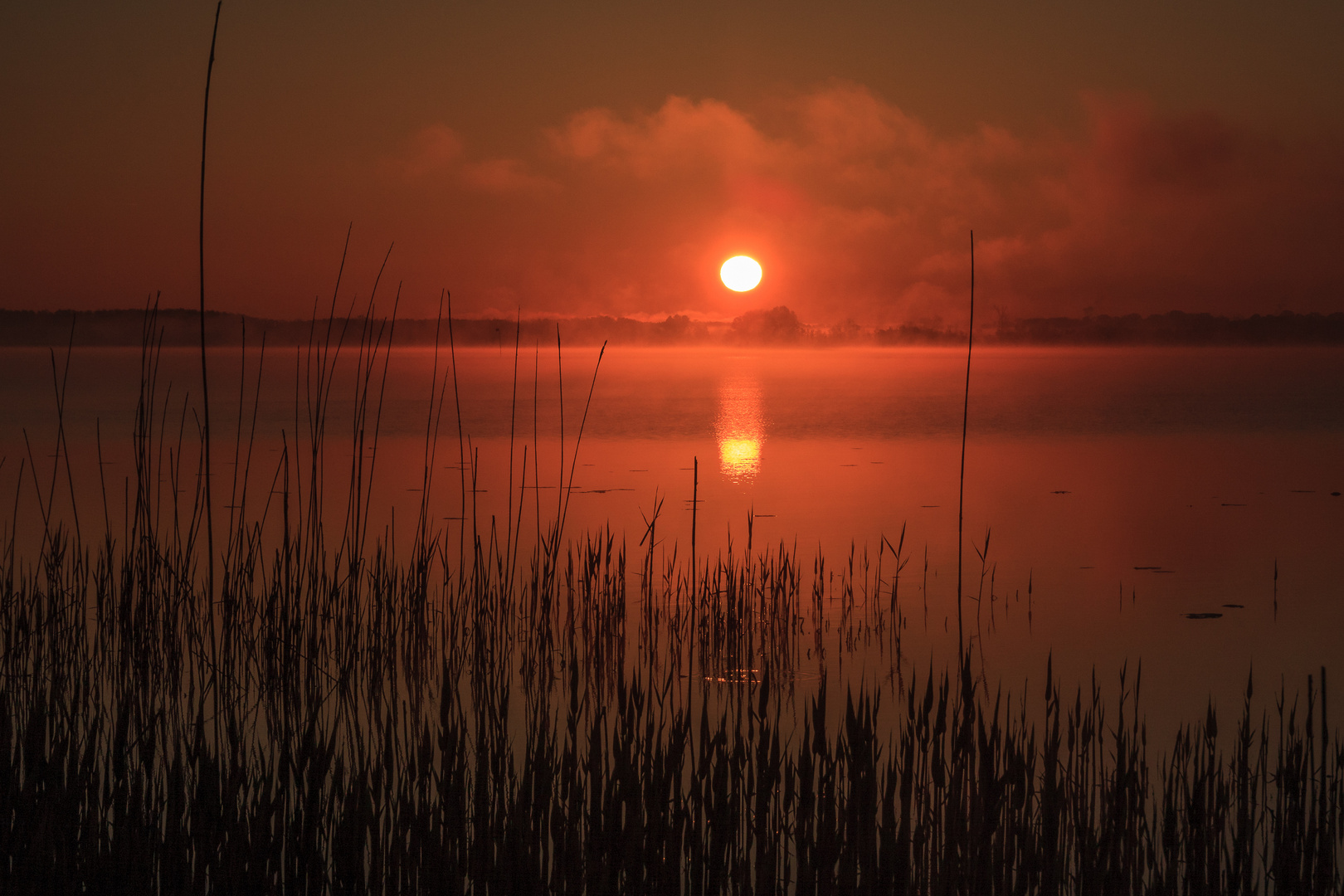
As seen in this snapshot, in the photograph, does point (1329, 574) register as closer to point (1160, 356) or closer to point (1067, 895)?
point (1067, 895)

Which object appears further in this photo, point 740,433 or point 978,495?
point 740,433

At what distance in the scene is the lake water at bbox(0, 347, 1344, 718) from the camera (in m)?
6.48

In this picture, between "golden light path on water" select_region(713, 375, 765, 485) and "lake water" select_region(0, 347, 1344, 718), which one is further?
"golden light path on water" select_region(713, 375, 765, 485)

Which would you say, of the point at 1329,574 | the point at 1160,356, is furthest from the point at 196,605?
the point at 1160,356

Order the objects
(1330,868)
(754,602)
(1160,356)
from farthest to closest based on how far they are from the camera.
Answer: (1160,356)
(754,602)
(1330,868)

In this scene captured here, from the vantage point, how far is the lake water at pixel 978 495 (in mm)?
6484

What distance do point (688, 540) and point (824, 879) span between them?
6.82 meters

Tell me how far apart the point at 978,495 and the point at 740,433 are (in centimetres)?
1073

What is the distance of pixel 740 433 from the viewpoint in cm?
2362

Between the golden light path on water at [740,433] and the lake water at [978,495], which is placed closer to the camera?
the lake water at [978,495]

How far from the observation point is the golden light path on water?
53.0ft

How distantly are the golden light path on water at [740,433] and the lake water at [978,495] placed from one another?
0.13 metres

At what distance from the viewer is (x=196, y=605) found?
4961mm

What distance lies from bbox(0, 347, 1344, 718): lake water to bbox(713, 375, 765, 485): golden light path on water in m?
0.13
